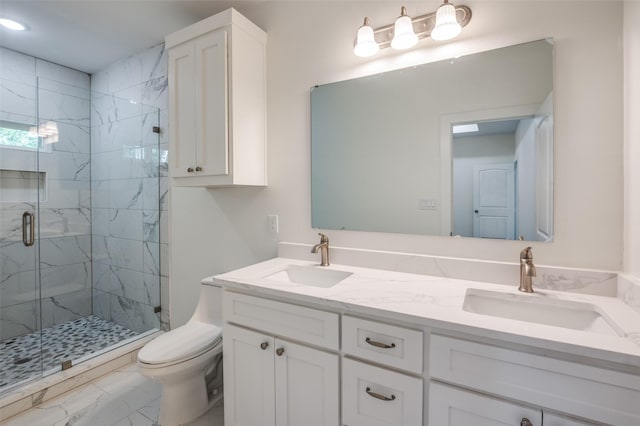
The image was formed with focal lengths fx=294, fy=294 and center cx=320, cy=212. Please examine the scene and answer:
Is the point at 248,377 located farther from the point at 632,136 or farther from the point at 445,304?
the point at 632,136

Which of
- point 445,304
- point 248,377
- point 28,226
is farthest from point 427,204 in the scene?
point 28,226

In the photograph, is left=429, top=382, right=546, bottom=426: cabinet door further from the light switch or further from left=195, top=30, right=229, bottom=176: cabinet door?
left=195, top=30, right=229, bottom=176: cabinet door

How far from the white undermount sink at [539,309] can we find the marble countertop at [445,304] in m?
0.01

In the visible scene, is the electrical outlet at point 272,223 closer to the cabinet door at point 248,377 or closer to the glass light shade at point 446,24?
the cabinet door at point 248,377

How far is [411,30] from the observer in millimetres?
1374

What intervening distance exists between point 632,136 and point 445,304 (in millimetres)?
898

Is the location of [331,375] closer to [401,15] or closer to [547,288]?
[547,288]

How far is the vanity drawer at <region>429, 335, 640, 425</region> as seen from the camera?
2.41 ft

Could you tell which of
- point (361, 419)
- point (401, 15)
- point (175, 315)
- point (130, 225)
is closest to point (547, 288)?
point (361, 419)

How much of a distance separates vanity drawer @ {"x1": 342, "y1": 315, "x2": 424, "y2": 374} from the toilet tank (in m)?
1.03

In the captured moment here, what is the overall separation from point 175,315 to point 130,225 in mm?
926

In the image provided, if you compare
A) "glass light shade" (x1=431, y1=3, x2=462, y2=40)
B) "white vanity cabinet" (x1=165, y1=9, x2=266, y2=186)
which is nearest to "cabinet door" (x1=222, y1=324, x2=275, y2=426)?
"white vanity cabinet" (x1=165, y1=9, x2=266, y2=186)

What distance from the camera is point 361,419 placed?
1052mm

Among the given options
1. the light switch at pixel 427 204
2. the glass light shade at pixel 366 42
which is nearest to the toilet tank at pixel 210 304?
the light switch at pixel 427 204
